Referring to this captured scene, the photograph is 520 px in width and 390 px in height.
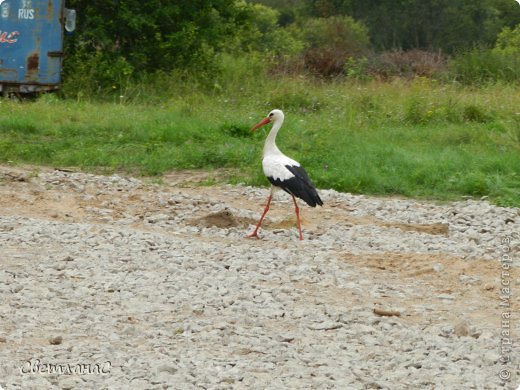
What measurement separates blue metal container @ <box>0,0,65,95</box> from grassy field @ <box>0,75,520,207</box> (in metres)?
0.86

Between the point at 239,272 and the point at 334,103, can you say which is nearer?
the point at 239,272

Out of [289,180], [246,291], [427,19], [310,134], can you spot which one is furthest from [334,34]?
[246,291]

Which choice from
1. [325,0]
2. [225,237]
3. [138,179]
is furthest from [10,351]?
[325,0]

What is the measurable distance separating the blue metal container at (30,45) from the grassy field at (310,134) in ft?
2.82

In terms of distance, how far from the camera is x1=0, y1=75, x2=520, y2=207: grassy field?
12859 mm

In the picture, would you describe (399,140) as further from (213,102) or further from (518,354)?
(518,354)

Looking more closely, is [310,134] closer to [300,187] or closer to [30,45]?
[300,187]

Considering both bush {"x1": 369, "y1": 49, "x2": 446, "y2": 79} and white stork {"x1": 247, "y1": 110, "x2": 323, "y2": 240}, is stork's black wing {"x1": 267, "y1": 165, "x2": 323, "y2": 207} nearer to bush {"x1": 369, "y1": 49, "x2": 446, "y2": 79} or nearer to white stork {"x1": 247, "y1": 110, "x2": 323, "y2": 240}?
white stork {"x1": 247, "y1": 110, "x2": 323, "y2": 240}

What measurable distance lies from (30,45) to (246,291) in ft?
37.2

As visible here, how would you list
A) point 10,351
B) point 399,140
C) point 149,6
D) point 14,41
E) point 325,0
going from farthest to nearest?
point 325,0, point 149,6, point 14,41, point 399,140, point 10,351

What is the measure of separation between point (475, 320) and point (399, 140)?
Answer: 8.05 metres

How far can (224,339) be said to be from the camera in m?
6.81

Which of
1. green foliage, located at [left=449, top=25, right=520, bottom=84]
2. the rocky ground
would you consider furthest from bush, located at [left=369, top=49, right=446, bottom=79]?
the rocky ground

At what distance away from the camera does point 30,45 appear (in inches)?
711
